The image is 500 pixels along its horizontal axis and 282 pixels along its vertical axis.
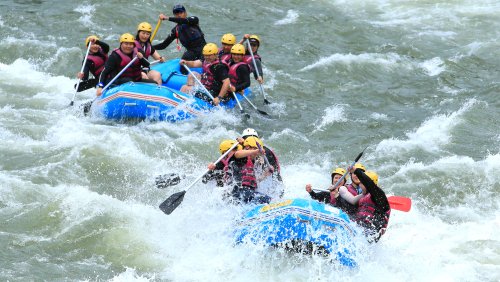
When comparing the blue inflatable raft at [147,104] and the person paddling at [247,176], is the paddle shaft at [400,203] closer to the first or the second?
the person paddling at [247,176]

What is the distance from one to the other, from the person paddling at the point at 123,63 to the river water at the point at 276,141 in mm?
741

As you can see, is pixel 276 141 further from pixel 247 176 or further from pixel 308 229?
pixel 308 229

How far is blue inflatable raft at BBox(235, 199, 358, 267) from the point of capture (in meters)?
8.66

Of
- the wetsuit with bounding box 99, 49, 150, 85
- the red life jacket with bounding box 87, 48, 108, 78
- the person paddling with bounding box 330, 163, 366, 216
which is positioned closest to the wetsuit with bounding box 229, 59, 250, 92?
the wetsuit with bounding box 99, 49, 150, 85

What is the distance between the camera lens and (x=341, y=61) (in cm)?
1775

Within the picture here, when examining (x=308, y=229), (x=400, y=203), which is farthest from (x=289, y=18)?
(x=308, y=229)

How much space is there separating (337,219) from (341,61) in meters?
9.44

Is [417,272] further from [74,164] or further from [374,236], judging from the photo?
[74,164]

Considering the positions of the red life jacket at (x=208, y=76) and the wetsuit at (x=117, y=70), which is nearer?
the wetsuit at (x=117, y=70)

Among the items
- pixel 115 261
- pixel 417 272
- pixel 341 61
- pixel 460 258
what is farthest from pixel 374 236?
pixel 341 61

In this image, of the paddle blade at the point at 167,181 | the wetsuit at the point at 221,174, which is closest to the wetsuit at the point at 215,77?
the paddle blade at the point at 167,181

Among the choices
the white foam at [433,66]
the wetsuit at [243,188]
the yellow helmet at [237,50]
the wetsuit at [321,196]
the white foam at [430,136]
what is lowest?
the white foam at [433,66]

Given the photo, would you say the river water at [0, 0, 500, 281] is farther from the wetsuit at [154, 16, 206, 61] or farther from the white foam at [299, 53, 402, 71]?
the wetsuit at [154, 16, 206, 61]

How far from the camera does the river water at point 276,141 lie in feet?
30.8
